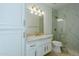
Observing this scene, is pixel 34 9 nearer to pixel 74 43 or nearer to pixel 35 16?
pixel 35 16

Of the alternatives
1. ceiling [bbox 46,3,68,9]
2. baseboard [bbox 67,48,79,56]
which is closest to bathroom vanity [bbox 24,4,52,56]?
ceiling [bbox 46,3,68,9]

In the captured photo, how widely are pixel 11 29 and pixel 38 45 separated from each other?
14.8 inches

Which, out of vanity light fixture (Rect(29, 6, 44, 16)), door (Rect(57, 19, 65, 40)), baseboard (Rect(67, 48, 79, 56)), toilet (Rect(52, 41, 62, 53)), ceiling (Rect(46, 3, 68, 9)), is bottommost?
baseboard (Rect(67, 48, 79, 56))

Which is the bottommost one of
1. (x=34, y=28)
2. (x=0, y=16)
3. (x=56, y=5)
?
(x=34, y=28)

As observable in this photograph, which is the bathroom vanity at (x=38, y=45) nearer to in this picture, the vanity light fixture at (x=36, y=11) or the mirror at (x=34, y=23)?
the mirror at (x=34, y=23)

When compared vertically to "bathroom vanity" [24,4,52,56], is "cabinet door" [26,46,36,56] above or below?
below

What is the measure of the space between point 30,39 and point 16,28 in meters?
0.21

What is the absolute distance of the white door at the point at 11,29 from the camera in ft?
4.40

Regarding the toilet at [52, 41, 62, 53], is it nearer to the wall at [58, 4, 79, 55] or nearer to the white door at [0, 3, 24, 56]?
the wall at [58, 4, 79, 55]

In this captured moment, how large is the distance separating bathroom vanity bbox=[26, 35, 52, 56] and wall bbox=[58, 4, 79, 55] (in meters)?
0.22

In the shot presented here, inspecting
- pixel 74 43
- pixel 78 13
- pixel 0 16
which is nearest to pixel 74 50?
pixel 74 43

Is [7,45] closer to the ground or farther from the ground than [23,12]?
closer to the ground

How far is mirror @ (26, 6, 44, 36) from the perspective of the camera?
138 centimetres

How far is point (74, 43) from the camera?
1411 mm
